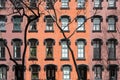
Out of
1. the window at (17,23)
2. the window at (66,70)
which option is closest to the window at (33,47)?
the window at (17,23)

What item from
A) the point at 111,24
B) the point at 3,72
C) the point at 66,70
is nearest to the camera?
the point at 3,72

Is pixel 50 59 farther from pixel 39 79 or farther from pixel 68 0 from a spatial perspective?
pixel 68 0

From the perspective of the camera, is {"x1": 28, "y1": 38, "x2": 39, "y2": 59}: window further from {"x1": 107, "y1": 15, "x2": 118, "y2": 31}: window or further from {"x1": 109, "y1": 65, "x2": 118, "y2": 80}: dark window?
{"x1": 109, "y1": 65, "x2": 118, "y2": 80}: dark window

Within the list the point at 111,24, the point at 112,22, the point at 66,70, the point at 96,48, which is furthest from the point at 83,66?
the point at 112,22

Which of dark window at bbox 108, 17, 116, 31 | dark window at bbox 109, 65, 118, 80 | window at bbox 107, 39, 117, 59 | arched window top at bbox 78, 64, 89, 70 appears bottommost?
dark window at bbox 109, 65, 118, 80

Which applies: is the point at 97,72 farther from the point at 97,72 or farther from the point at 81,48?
the point at 81,48

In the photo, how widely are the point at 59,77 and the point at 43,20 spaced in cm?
646

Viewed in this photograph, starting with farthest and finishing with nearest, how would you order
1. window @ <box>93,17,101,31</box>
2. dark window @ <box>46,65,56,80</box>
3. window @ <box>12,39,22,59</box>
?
window @ <box>93,17,101,31</box> < dark window @ <box>46,65,56,80</box> < window @ <box>12,39,22,59</box>

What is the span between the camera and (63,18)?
57.5m

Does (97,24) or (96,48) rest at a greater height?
(97,24)

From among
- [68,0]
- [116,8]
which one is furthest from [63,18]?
[116,8]

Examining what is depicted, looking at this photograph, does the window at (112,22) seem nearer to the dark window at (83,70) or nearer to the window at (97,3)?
the window at (97,3)

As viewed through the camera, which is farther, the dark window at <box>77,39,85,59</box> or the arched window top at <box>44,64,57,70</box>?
the dark window at <box>77,39,85,59</box>

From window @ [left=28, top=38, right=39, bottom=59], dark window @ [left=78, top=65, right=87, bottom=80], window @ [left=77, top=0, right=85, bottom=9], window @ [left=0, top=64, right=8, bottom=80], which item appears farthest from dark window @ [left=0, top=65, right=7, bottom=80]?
window @ [left=77, top=0, right=85, bottom=9]
